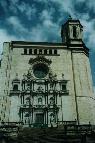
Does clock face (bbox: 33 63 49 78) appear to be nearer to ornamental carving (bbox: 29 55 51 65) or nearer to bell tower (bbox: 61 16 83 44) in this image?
ornamental carving (bbox: 29 55 51 65)

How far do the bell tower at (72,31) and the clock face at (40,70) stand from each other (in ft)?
22.4

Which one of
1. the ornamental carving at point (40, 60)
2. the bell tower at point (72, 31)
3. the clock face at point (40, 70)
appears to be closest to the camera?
the clock face at point (40, 70)

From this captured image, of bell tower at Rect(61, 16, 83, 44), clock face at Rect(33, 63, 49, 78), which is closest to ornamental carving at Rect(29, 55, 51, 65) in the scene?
clock face at Rect(33, 63, 49, 78)

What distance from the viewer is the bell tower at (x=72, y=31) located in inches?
1973

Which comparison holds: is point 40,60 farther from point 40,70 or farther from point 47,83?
point 47,83

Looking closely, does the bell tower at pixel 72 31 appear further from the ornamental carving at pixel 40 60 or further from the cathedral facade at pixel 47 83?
the ornamental carving at pixel 40 60

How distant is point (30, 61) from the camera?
4703 cm

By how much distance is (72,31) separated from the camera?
51.4m

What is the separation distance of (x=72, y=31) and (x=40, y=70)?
9800 mm

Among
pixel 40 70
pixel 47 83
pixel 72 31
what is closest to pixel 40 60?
pixel 40 70

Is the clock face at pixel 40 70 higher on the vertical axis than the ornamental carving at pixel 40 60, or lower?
lower

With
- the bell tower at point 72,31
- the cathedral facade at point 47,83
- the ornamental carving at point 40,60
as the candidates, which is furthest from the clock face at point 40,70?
the bell tower at point 72,31

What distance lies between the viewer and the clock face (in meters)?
46.3

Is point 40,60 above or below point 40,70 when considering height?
above
